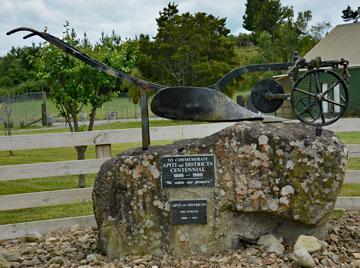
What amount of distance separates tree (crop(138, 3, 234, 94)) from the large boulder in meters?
20.5

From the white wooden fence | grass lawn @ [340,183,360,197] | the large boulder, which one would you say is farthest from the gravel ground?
grass lawn @ [340,183,360,197]

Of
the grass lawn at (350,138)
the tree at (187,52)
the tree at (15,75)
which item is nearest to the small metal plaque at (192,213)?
the grass lawn at (350,138)

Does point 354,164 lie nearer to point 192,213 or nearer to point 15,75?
point 192,213

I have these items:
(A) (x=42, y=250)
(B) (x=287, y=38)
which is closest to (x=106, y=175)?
(A) (x=42, y=250)

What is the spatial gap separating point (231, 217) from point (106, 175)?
119cm

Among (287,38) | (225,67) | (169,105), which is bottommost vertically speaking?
(169,105)

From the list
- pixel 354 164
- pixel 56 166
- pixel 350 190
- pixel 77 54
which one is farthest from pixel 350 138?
pixel 77 54

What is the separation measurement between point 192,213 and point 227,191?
37 cm

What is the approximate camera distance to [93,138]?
566 centimetres

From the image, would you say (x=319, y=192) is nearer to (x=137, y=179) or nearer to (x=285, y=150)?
(x=285, y=150)

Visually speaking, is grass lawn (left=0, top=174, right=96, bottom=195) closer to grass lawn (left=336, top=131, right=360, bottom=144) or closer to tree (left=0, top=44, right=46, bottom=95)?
grass lawn (left=336, top=131, right=360, bottom=144)

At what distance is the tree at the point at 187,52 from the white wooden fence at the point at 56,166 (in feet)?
63.7

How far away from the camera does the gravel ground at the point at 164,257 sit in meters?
4.26

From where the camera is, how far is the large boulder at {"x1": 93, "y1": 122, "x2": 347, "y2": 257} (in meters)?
4.41
